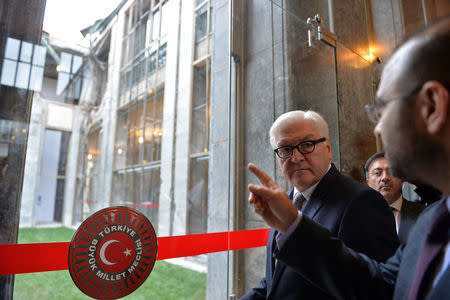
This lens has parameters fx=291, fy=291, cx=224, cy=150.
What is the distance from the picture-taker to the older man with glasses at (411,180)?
2.26 feet

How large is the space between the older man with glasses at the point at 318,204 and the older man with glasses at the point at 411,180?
70 millimetres

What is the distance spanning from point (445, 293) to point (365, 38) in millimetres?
4165

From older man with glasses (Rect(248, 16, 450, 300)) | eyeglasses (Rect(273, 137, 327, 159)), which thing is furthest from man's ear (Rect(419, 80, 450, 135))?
eyeglasses (Rect(273, 137, 327, 159))

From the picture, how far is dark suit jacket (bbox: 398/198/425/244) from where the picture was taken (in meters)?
2.50

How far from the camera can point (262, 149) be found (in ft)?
9.32

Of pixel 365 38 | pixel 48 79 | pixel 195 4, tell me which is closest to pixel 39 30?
pixel 48 79

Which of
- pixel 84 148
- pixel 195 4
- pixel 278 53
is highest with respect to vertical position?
pixel 195 4

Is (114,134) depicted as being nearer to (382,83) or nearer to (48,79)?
(48,79)

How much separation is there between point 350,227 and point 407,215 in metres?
1.70

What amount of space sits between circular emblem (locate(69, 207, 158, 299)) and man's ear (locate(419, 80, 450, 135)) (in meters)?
1.54

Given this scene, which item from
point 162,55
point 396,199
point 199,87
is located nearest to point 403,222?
point 396,199

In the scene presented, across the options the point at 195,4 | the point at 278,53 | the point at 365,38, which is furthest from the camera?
the point at 365,38

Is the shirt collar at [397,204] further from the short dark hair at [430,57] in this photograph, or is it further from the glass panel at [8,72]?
the glass panel at [8,72]

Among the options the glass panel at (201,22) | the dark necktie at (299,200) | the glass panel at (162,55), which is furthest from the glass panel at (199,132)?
the dark necktie at (299,200)
